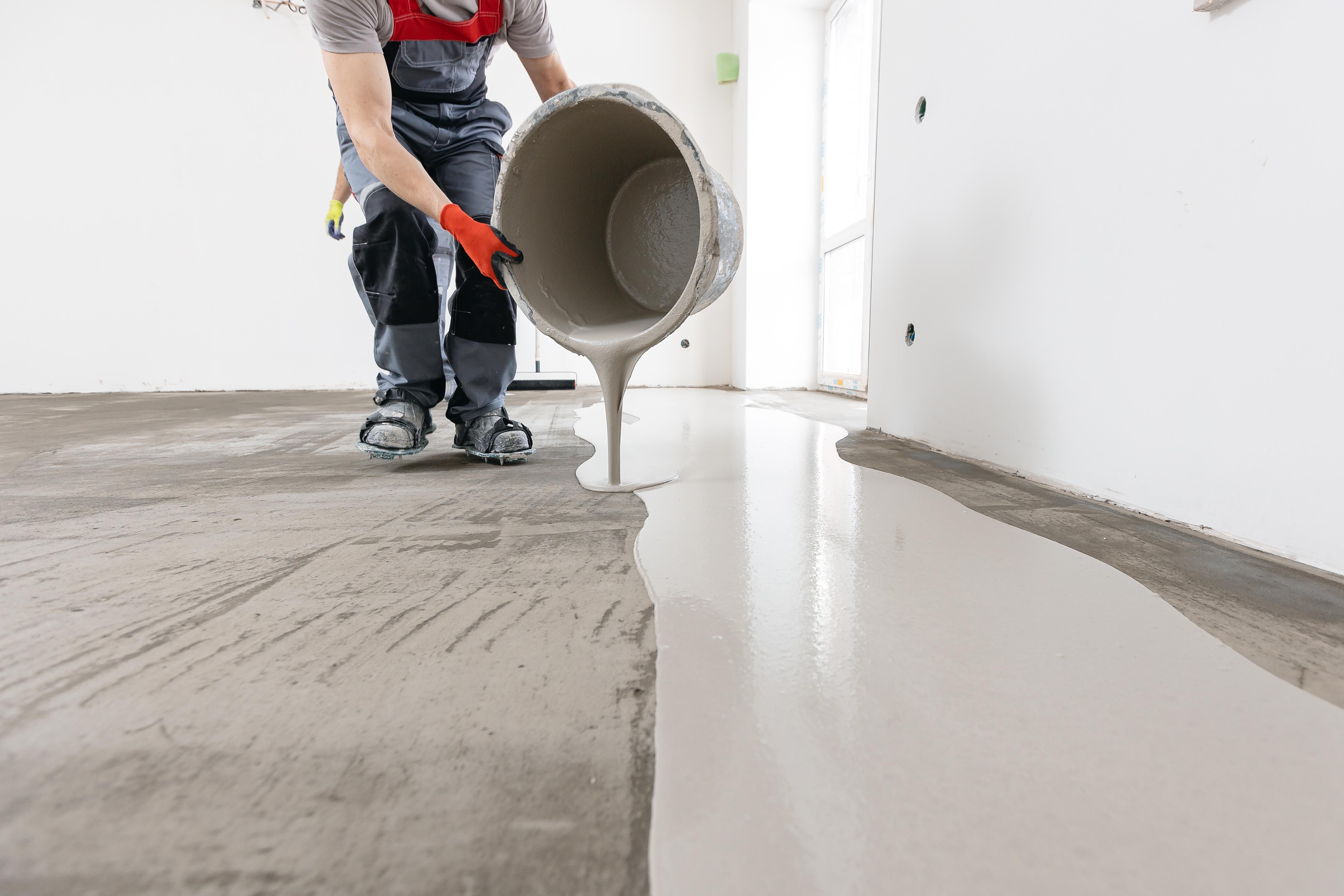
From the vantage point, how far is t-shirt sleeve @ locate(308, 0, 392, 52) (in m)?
1.16

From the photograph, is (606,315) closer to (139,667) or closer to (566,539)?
(566,539)

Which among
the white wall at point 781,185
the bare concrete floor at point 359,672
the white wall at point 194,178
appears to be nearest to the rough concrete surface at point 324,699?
the bare concrete floor at point 359,672

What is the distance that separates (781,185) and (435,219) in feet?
9.16

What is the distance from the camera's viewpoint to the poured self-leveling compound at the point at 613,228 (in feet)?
3.36

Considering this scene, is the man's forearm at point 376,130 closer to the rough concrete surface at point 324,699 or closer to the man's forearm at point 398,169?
the man's forearm at point 398,169

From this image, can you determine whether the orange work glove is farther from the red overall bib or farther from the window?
the window

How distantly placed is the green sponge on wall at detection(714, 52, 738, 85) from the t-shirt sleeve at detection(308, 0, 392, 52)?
314cm

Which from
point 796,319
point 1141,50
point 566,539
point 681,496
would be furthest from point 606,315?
point 796,319

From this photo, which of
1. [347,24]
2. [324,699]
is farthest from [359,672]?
[347,24]

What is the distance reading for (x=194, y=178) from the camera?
3861mm

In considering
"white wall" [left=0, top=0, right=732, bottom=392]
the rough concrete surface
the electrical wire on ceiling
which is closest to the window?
"white wall" [left=0, top=0, right=732, bottom=392]

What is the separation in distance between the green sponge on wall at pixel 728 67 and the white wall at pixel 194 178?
0.18 m

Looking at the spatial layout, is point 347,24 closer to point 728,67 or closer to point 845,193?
point 845,193

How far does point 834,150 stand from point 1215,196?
9.78 feet
